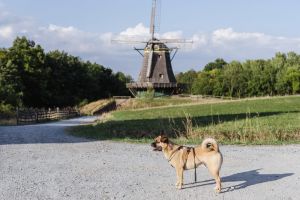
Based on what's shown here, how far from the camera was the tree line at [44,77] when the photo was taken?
63875mm

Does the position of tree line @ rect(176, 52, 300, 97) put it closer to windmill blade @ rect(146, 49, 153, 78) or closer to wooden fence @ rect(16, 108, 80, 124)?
windmill blade @ rect(146, 49, 153, 78)

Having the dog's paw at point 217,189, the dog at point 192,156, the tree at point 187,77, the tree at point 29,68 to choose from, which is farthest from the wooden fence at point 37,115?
the tree at point 187,77

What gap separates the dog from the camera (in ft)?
29.7

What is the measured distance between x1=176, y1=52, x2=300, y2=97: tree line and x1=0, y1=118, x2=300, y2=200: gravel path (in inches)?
2824

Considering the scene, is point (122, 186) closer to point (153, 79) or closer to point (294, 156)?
point (294, 156)

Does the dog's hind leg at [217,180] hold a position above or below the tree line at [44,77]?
below

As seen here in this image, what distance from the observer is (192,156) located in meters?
9.30

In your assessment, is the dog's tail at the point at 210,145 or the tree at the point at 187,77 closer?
the dog's tail at the point at 210,145

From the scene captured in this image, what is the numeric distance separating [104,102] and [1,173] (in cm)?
6002

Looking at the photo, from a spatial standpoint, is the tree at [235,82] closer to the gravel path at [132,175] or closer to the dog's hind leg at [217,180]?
the gravel path at [132,175]

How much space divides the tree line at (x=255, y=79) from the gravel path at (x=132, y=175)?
7174cm

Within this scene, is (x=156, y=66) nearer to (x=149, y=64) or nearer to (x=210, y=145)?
(x=149, y=64)

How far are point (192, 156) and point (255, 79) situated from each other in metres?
79.4

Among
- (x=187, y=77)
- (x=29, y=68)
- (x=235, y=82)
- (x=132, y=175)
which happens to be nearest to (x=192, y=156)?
(x=132, y=175)
